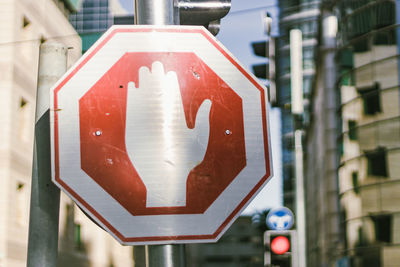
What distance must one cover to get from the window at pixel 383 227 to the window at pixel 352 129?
4.18 meters

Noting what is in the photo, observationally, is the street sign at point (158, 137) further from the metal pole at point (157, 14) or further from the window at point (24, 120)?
the window at point (24, 120)

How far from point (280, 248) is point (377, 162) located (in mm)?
18051

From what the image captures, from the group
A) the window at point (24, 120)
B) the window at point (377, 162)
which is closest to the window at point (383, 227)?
the window at point (377, 162)

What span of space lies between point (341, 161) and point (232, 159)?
30189mm

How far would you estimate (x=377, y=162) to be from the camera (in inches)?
1075

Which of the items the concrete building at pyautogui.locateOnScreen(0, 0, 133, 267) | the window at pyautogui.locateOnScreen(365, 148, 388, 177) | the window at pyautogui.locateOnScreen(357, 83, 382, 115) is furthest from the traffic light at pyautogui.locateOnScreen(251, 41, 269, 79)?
the window at pyautogui.locateOnScreen(357, 83, 382, 115)

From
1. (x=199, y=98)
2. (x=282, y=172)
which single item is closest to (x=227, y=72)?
(x=199, y=98)

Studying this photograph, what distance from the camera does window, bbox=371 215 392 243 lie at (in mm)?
25766

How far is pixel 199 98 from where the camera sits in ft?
6.75

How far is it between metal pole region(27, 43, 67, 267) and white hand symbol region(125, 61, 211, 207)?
47cm

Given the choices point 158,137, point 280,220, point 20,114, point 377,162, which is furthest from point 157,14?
point 377,162

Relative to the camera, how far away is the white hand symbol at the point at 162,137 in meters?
1.96

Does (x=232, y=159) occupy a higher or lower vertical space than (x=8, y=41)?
lower

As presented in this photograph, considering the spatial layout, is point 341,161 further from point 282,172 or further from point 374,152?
point 282,172
